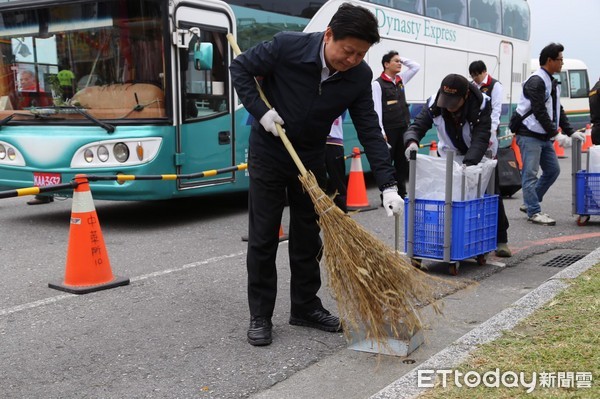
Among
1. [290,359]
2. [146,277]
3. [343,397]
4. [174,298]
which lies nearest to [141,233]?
[146,277]

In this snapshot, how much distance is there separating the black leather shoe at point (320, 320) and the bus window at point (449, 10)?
9.37m

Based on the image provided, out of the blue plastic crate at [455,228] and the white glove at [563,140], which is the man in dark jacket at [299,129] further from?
the white glove at [563,140]

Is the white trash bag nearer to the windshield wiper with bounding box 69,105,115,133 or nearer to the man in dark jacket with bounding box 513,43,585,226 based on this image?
the man in dark jacket with bounding box 513,43,585,226

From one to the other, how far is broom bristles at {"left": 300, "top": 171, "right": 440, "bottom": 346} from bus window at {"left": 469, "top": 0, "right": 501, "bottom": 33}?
37.5ft

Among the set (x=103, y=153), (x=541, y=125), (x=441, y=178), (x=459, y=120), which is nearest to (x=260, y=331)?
(x=441, y=178)

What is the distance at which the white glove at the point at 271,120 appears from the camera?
393cm

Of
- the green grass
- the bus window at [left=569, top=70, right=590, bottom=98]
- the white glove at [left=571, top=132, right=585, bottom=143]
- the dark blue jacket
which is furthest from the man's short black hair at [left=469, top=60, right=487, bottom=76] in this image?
the bus window at [left=569, top=70, right=590, bottom=98]

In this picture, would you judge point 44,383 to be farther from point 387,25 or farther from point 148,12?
point 387,25

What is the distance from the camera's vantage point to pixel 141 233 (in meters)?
8.03

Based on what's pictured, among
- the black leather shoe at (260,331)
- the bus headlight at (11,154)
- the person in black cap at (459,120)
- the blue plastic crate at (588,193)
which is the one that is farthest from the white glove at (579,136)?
the bus headlight at (11,154)

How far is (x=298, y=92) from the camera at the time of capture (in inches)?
159

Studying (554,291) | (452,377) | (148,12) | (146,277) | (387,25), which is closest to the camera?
(452,377)

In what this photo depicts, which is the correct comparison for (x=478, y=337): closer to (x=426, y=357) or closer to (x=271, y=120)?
(x=426, y=357)

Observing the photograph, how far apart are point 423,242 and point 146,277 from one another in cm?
228
